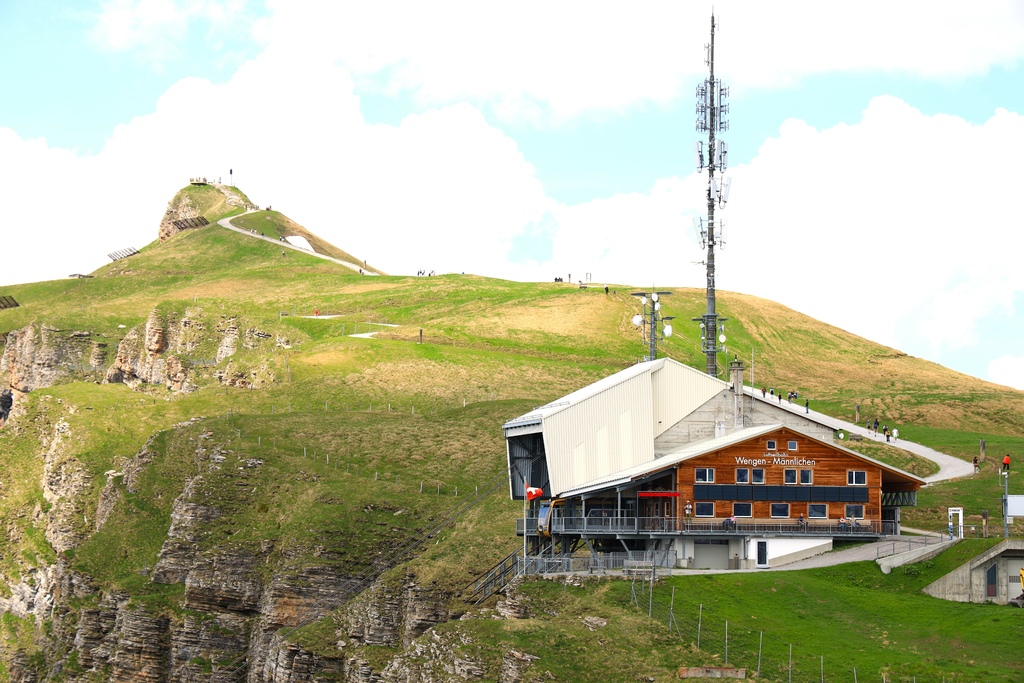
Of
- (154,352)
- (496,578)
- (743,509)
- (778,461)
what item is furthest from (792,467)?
(154,352)

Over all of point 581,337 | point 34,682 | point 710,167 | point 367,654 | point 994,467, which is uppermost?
point 710,167

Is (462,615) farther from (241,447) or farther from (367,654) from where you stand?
(241,447)

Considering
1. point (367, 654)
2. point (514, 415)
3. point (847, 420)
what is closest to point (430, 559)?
point (367, 654)

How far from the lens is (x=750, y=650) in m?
59.2

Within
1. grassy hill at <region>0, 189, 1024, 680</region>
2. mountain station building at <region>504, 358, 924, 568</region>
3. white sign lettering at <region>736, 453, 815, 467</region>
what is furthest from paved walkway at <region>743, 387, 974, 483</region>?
white sign lettering at <region>736, 453, 815, 467</region>

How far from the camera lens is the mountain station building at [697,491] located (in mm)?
75250

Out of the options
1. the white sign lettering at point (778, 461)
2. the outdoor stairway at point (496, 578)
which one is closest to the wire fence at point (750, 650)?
the outdoor stairway at point (496, 578)

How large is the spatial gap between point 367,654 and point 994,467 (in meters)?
55.0

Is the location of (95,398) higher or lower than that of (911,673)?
higher

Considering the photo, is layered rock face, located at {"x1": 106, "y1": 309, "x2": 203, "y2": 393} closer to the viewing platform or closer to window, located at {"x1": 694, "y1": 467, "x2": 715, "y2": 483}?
the viewing platform

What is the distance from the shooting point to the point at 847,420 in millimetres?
140125

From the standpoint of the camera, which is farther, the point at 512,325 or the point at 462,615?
the point at 512,325

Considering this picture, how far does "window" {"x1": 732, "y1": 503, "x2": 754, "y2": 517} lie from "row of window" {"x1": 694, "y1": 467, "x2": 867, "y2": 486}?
137 centimetres

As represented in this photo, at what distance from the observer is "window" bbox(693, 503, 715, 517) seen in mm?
76750
